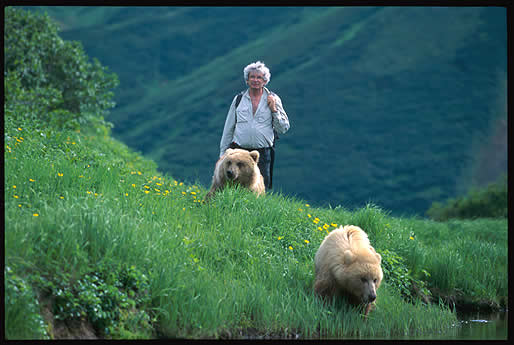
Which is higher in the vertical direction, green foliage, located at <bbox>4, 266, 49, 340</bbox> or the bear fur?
the bear fur

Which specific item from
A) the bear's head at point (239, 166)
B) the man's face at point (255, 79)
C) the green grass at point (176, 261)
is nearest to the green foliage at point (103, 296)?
the green grass at point (176, 261)

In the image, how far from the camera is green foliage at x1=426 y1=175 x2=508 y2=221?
22188mm

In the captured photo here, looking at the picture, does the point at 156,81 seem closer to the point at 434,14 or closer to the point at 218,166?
the point at 434,14

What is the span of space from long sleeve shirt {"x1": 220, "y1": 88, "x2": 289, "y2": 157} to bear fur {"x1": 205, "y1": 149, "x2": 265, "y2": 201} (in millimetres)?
667

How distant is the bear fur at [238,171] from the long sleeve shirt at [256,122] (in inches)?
26.3

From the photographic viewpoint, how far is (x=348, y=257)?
6457 mm

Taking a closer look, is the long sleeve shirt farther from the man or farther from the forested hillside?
the forested hillside

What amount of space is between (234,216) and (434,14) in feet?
218

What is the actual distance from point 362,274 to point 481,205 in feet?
60.2

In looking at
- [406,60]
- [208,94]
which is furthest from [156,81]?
[406,60]

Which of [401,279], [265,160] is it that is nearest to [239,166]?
[265,160]

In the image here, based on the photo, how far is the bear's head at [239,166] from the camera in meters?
8.61

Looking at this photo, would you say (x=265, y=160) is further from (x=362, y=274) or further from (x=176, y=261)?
(x=176, y=261)

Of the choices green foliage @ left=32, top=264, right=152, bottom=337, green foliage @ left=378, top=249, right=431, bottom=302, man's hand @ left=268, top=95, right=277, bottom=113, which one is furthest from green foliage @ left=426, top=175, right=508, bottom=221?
green foliage @ left=32, top=264, right=152, bottom=337
